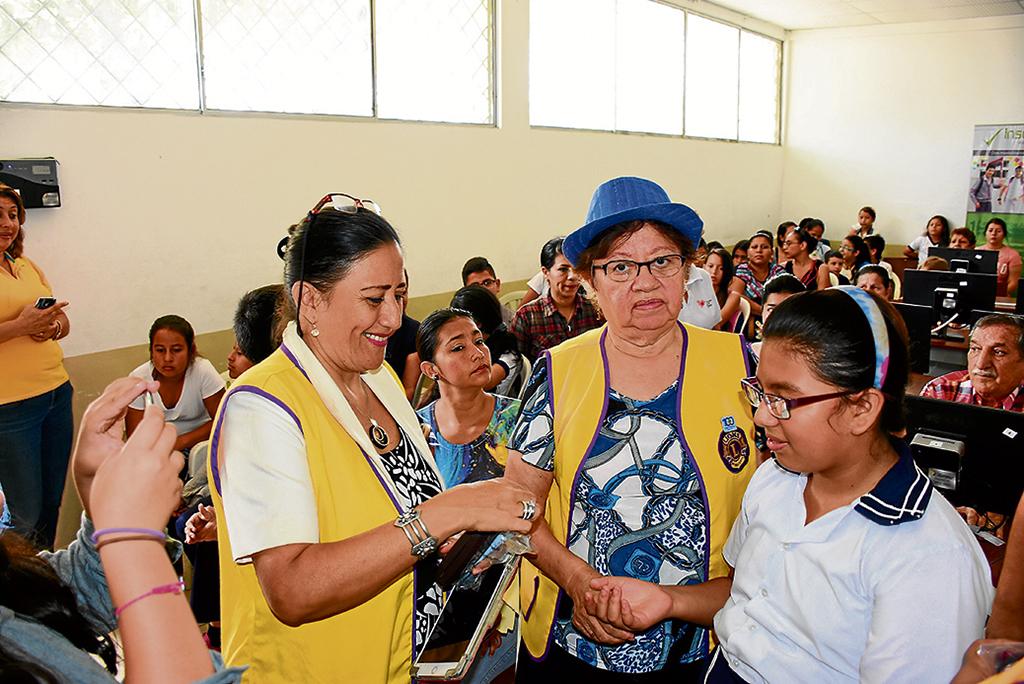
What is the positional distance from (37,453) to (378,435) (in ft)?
9.32

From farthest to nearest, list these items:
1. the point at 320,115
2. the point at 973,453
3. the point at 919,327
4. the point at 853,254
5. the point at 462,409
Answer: the point at 853,254 < the point at 320,115 < the point at 919,327 < the point at 462,409 < the point at 973,453

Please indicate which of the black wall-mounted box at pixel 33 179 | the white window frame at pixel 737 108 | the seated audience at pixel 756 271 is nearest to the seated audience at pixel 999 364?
the seated audience at pixel 756 271

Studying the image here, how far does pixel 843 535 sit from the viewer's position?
1278 mm

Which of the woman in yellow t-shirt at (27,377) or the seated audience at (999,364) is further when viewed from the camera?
the woman in yellow t-shirt at (27,377)

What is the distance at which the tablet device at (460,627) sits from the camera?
1.42 m

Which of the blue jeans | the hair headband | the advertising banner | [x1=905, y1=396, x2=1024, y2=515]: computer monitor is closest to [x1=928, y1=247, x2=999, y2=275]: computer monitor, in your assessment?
the advertising banner

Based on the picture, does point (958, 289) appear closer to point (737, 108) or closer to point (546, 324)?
point (546, 324)

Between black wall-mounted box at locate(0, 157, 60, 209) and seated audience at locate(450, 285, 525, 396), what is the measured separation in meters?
1.99

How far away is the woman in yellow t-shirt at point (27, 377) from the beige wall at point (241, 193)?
1.13ft

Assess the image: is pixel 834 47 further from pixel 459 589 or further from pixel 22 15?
pixel 459 589

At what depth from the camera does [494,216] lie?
6547 millimetres

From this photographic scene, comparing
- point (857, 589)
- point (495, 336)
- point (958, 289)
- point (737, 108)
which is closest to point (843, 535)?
point (857, 589)

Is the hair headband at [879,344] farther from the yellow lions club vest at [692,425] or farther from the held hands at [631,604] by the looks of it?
the held hands at [631,604]

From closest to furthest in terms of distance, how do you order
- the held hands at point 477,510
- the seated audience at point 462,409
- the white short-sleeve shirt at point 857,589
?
1. the white short-sleeve shirt at point 857,589
2. the held hands at point 477,510
3. the seated audience at point 462,409
